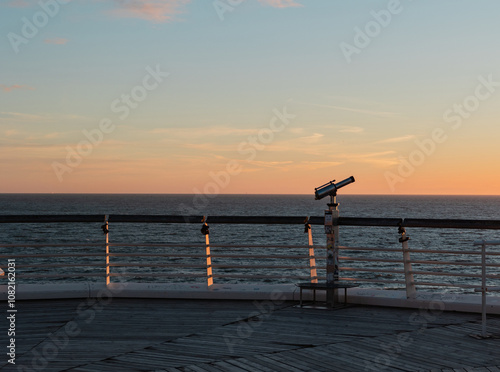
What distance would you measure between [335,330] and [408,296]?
5.29 feet

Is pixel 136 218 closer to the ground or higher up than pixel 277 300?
higher up

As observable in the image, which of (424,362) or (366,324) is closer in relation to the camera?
(424,362)

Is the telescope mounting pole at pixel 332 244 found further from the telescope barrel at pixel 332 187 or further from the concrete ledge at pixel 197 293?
the concrete ledge at pixel 197 293

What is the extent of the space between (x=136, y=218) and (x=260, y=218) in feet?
5.17

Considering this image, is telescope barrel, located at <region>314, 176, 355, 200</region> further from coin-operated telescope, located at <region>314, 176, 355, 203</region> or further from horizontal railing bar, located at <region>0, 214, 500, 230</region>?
horizontal railing bar, located at <region>0, 214, 500, 230</region>

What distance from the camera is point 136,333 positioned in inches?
242

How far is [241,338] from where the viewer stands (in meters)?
5.91

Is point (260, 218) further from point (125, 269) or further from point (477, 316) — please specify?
point (125, 269)

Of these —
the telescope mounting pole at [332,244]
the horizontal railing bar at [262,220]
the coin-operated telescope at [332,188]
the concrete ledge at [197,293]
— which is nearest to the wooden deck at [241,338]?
the concrete ledge at [197,293]

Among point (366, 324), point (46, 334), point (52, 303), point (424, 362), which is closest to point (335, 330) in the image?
point (366, 324)

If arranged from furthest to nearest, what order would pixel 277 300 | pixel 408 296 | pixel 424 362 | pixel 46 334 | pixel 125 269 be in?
pixel 125 269
pixel 277 300
pixel 408 296
pixel 46 334
pixel 424 362

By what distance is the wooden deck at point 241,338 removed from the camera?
5.05 metres

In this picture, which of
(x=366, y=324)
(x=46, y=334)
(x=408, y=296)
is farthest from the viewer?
(x=408, y=296)

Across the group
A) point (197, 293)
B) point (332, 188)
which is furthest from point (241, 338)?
point (332, 188)
